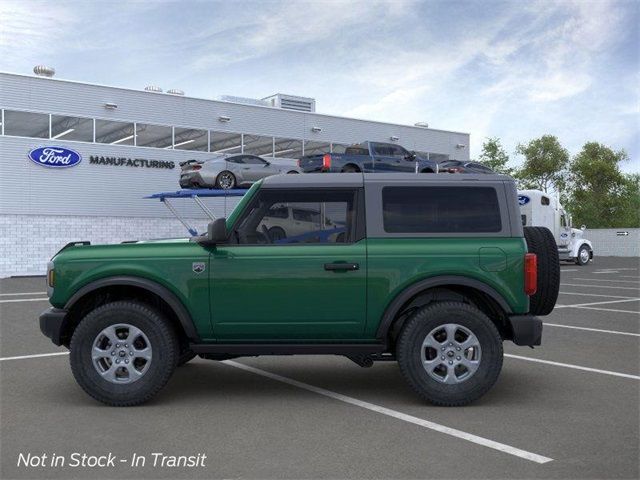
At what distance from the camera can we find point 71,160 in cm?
2777

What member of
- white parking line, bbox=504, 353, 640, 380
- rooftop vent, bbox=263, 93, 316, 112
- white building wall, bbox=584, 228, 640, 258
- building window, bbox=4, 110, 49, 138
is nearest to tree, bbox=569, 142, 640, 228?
white building wall, bbox=584, 228, 640, 258

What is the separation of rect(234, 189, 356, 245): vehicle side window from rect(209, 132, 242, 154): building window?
26204mm

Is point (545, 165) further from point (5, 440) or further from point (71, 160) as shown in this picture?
point (5, 440)

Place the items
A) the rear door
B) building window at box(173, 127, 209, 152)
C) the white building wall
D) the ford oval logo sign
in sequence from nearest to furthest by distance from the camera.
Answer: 1. the rear door
2. the ford oval logo sign
3. building window at box(173, 127, 209, 152)
4. the white building wall

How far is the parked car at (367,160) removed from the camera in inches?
816

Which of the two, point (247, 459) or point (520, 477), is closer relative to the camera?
point (520, 477)

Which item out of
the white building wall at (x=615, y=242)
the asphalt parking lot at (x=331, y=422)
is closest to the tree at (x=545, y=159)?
the white building wall at (x=615, y=242)

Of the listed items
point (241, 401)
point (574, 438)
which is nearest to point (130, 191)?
point (241, 401)

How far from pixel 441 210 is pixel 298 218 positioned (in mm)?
1251

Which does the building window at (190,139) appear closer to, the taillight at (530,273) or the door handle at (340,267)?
the door handle at (340,267)

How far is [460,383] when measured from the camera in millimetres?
5711

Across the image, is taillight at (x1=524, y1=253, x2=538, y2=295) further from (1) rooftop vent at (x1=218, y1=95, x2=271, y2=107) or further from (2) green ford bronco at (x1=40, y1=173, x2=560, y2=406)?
(1) rooftop vent at (x1=218, y1=95, x2=271, y2=107)

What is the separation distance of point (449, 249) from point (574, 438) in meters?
1.80

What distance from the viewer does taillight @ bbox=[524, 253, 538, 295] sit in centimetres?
575
